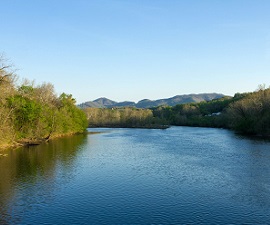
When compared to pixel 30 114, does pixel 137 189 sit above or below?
below

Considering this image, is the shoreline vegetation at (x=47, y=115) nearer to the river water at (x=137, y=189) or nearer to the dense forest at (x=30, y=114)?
the dense forest at (x=30, y=114)

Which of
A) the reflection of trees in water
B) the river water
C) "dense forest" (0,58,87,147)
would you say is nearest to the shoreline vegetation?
"dense forest" (0,58,87,147)

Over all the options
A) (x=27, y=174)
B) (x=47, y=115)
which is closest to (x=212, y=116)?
(x=47, y=115)

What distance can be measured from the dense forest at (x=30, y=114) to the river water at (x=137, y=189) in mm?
10961

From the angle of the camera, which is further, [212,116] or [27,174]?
[212,116]

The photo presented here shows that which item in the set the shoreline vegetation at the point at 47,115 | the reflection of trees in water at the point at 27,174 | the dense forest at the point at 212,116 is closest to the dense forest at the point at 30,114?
the shoreline vegetation at the point at 47,115

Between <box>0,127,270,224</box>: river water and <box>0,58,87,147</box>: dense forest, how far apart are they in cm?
1096

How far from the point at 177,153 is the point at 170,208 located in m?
26.8

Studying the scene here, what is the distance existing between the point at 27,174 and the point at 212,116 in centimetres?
11622

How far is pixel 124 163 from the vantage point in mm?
40750

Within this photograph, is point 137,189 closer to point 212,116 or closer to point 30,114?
point 30,114

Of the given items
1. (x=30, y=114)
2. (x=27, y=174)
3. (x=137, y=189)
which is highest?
(x=30, y=114)

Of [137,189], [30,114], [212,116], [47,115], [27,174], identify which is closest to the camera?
[137,189]

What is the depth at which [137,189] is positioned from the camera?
2744cm
